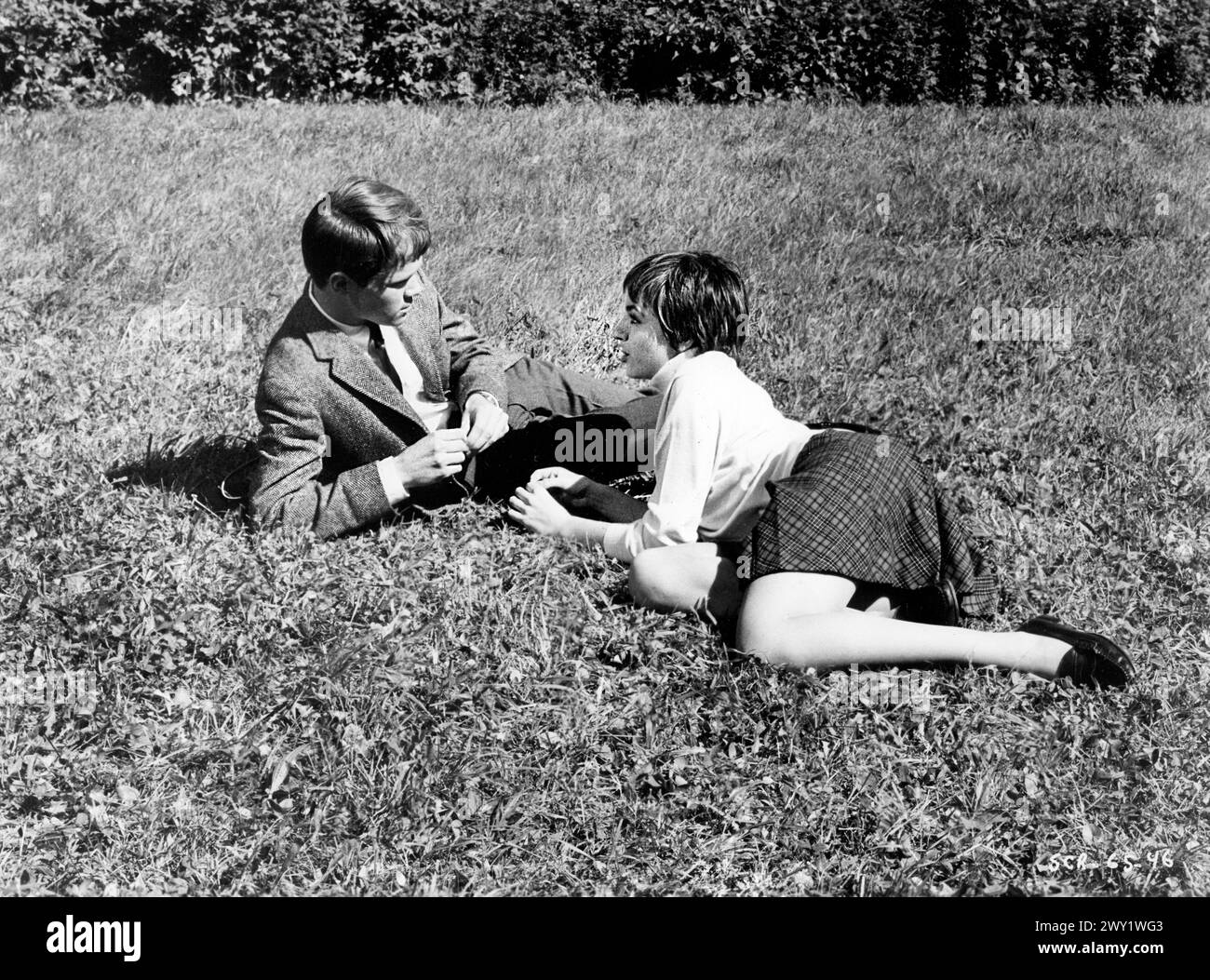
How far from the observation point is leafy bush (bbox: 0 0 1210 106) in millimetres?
10406

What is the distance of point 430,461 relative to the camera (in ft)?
13.3

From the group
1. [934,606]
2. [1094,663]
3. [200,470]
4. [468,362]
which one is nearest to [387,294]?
[468,362]

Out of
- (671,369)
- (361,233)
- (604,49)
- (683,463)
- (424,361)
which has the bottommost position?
(683,463)

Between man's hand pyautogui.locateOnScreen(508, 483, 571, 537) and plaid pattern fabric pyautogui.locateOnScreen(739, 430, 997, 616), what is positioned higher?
plaid pattern fabric pyautogui.locateOnScreen(739, 430, 997, 616)

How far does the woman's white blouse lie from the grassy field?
0.31 m

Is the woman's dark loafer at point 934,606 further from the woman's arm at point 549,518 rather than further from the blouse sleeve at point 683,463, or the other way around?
the woman's arm at point 549,518

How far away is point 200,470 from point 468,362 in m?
1.10

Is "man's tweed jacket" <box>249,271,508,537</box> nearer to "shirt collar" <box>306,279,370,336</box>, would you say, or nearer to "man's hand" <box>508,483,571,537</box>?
"shirt collar" <box>306,279,370,336</box>

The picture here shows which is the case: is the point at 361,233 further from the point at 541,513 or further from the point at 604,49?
the point at 604,49

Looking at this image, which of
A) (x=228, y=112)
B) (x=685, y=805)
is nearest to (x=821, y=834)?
(x=685, y=805)

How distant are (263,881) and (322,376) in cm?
181

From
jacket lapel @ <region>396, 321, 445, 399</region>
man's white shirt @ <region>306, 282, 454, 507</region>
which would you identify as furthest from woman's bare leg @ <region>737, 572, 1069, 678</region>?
jacket lapel @ <region>396, 321, 445, 399</region>

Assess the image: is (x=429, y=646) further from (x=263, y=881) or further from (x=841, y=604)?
(x=841, y=604)

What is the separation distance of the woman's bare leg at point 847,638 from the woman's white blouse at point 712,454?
0.37 m
